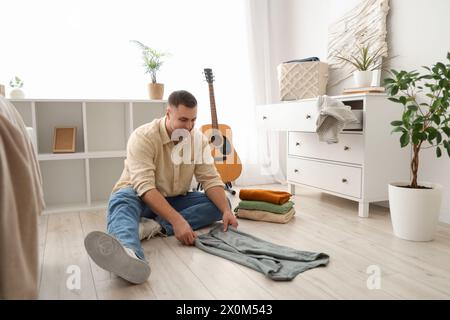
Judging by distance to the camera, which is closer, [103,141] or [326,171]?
[326,171]

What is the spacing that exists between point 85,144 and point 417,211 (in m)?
1.94

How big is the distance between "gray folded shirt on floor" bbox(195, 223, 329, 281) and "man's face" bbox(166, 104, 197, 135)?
51 cm

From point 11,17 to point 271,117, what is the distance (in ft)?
6.20

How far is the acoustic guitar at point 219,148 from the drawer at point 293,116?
317 mm

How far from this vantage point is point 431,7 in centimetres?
210

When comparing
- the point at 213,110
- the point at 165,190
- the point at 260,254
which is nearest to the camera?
the point at 260,254

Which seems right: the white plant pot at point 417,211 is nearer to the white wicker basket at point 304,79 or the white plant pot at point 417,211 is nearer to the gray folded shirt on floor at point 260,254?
the gray folded shirt on floor at point 260,254

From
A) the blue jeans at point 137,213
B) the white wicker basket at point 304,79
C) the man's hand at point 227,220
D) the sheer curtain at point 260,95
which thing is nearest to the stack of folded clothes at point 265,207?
the blue jeans at point 137,213

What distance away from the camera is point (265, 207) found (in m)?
2.11

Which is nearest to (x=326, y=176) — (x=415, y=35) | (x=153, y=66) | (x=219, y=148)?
(x=219, y=148)

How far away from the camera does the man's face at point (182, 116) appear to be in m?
1.72

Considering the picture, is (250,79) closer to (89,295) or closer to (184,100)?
(184,100)

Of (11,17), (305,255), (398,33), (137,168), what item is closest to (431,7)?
(398,33)

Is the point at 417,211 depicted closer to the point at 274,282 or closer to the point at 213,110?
the point at 274,282
